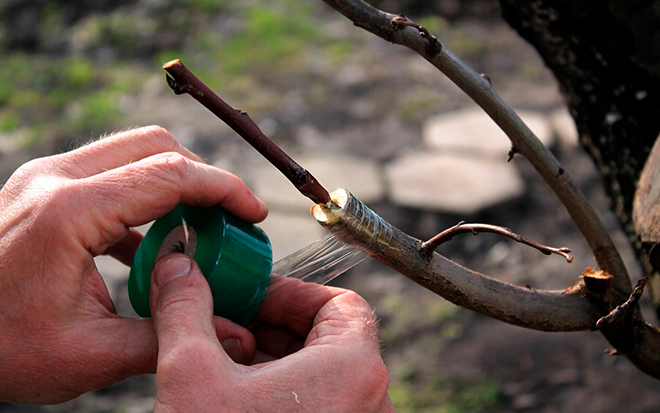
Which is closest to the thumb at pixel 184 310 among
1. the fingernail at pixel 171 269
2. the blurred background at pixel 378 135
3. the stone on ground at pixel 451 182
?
the fingernail at pixel 171 269

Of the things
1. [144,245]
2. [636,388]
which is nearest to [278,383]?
[144,245]

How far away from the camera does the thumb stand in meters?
1.08

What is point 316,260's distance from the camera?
1375 millimetres

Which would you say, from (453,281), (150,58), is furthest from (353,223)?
(150,58)

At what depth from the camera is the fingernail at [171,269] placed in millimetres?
1192

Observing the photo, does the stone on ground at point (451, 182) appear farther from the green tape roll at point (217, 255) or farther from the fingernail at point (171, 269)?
the fingernail at point (171, 269)

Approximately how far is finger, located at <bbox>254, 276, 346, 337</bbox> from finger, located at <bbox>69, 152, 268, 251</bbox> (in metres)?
0.25

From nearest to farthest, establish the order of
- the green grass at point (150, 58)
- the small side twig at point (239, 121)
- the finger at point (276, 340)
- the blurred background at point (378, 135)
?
the small side twig at point (239, 121), the finger at point (276, 340), the blurred background at point (378, 135), the green grass at point (150, 58)

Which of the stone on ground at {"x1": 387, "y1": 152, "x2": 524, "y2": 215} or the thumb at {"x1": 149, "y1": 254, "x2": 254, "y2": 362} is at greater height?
the thumb at {"x1": 149, "y1": 254, "x2": 254, "y2": 362}

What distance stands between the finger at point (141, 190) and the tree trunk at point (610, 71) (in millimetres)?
834

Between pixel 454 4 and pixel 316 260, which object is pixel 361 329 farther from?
pixel 454 4

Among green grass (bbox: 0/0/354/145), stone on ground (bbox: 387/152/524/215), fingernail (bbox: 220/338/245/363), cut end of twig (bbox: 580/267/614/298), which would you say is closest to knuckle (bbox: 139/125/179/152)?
fingernail (bbox: 220/338/245/363)

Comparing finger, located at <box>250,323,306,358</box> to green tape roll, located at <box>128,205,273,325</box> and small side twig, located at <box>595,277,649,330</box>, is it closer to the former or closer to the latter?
green tape roll, located at <box>128,205,273,325</box>

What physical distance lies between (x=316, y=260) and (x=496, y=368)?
195cm
